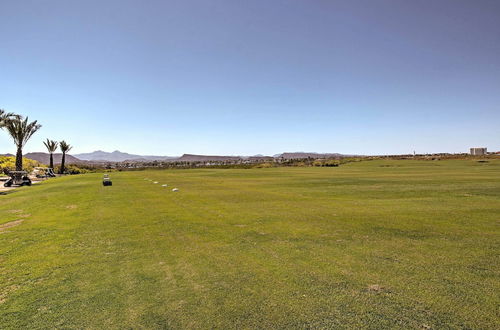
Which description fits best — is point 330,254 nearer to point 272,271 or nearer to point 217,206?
point 272,271

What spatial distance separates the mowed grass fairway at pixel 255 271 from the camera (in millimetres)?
4336

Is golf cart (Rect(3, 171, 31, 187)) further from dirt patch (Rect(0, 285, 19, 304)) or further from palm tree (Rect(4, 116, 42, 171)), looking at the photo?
dirt patch (Rect(0, 285, 19, 304))

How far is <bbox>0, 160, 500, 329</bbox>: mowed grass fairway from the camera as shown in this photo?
4336 millimetres

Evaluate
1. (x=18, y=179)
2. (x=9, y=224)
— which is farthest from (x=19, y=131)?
(x=9, y=224)

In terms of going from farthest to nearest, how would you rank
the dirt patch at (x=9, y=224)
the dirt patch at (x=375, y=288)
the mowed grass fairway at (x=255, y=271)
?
1. the dirt patch at (x=9, y=224)
2. the dirt patch at (x=375, y=288)
3. the mowed grass fairway at (x=255, y=271)

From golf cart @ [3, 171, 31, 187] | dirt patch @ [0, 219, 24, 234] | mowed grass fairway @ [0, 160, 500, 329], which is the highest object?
golf cart @ [3, 171, 31, 187]

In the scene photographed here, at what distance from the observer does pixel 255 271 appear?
6.05 metres

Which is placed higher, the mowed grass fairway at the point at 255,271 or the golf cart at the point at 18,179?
the golf cart at the point at 18,179

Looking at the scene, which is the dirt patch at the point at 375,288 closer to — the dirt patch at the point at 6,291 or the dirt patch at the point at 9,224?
the dirt patch at the point at 6,291

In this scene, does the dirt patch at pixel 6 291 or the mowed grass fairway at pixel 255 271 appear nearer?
the mowed grass fairway at pixel 255 271

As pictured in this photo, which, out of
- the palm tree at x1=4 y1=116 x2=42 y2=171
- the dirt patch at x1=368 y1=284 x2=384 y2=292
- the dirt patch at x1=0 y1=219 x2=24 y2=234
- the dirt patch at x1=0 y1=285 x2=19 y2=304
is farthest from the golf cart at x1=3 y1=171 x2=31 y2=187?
the dirt patch at x1=368 y1=284 x2=384 y2=292

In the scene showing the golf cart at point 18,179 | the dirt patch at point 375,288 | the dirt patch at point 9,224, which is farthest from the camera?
the golf cart at point 18,179

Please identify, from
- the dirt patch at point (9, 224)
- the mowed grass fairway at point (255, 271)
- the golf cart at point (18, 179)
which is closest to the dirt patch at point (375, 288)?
the mowed grass fairway at point (255, 271)

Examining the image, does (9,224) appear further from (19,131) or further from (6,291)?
(19,131)
